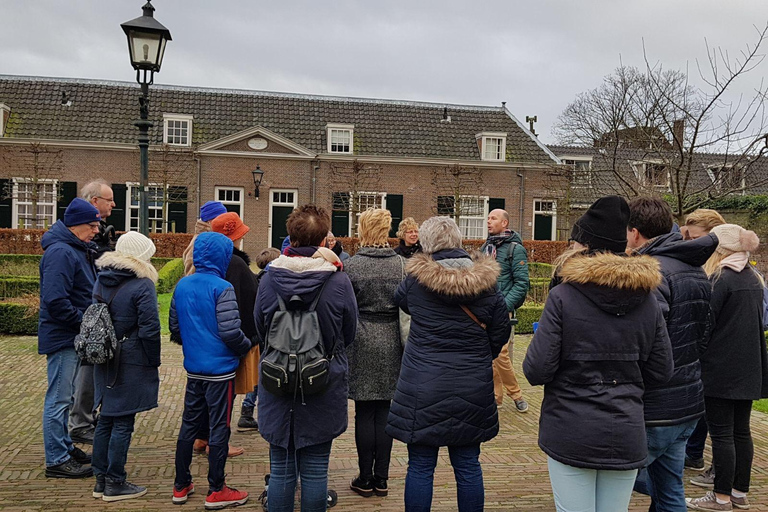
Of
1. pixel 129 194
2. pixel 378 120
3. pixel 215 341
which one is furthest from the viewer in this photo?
pixel 378 120

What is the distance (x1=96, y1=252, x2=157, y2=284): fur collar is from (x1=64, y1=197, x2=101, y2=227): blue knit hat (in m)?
0.61

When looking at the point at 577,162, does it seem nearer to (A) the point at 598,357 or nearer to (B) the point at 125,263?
(B) the point at 125,263

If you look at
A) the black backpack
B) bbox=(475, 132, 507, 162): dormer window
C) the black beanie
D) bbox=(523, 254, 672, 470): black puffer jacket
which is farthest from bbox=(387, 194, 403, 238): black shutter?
bbox=(523, 254, 672, 470): black puffer jacket

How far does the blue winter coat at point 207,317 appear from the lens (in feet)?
11.5

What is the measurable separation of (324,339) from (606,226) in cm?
141

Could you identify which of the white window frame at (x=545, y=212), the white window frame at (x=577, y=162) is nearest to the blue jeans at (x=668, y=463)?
the white window frame at (x=545, y=212)

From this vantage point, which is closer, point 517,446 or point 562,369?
point 562,369

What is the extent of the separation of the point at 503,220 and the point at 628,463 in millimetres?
3327

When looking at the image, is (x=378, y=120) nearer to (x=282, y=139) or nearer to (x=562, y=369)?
(x=282, y=139)

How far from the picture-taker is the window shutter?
20.5 meters

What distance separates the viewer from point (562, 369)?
8.17 ft

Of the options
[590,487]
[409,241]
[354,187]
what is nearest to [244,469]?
[409,241]

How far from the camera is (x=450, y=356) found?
292 centimetres

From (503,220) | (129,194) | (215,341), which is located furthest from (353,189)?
(215,341)
